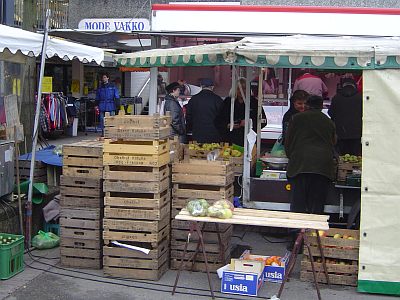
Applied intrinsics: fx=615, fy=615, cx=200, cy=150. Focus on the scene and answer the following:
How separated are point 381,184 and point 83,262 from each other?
131 inches

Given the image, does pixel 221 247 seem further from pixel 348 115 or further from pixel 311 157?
pixel 348 115

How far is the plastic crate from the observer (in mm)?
6473

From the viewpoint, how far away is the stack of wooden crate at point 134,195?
21.1 feet

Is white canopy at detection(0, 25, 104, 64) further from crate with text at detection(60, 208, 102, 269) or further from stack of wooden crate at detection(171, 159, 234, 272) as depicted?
stack of wooden crate at detection(171, 159, 234, 272)

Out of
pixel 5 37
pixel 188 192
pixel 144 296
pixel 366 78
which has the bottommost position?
pixel 144 296

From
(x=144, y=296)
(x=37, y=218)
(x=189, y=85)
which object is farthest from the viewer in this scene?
(x=189, y=85)

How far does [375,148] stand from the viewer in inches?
241

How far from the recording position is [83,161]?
6.91 meters

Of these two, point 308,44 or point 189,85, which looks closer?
point 308,44

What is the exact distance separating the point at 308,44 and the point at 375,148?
1291 mm

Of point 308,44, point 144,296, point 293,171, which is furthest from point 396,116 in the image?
point 144,296

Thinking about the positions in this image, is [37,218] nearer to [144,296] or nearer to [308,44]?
[144,296]

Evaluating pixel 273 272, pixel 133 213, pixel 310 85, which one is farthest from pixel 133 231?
pixel 310 85

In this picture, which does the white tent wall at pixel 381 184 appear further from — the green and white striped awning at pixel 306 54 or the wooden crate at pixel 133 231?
the wooden crate at pixel 133 231
